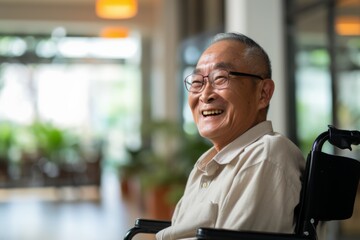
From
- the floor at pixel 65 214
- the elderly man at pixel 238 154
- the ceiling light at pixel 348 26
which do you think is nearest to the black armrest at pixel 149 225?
the elderly man at pixel 238 154

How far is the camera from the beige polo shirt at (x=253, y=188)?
1.92 metres

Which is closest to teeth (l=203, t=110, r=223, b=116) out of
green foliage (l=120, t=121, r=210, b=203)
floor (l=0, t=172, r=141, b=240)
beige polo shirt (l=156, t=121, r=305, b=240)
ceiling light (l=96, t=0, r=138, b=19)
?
beige polo shirt (l=156, t=121, r=305, b=240)

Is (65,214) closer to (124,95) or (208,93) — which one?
(124,95)

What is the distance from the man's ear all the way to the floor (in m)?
5.28

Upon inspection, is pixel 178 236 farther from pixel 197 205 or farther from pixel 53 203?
pixel 53 203

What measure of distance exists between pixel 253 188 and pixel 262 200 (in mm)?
41

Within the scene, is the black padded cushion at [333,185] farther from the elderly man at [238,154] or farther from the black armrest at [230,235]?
the black armrest at [230,235]

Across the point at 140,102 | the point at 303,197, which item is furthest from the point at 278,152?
the point at 140,102

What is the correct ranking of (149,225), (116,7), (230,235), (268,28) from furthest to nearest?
(116,7) < (268,28) < (149,225) < (230,235)

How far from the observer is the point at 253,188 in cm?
192

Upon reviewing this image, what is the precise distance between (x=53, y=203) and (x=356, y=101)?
7.45m

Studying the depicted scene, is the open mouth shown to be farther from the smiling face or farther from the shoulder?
the shoulder

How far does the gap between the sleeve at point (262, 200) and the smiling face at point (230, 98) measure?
9.0 inches

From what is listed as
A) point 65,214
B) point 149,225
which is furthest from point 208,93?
point 65,214
